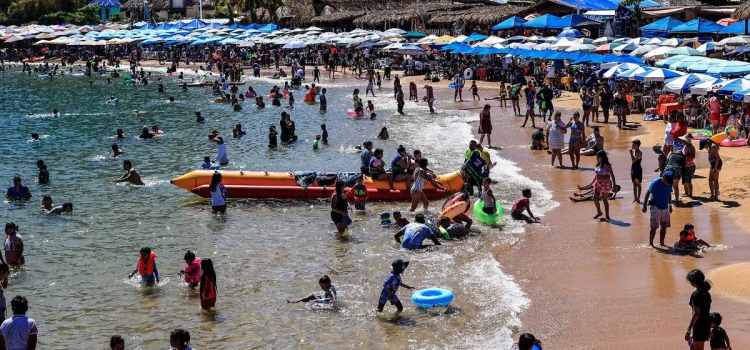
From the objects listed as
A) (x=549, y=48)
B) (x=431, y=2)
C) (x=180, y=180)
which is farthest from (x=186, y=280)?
(x=431, y=2)

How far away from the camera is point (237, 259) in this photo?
583 inches

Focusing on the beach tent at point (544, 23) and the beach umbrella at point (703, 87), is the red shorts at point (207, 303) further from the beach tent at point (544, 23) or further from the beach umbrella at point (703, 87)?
the beach tent at point (544, 23)

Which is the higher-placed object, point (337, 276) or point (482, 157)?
point (482, 157)

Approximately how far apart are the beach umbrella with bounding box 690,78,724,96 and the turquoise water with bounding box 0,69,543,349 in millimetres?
6559

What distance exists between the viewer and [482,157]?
18156 mm

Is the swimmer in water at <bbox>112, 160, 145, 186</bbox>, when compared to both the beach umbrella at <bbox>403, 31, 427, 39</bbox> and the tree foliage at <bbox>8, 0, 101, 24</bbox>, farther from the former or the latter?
the tree foliage at <bbox>8, 0, 101, 24</bbox>

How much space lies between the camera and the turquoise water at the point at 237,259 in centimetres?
1137

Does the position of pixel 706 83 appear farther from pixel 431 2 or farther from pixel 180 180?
pixel 431 2

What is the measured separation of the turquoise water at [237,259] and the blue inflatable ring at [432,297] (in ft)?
0.44

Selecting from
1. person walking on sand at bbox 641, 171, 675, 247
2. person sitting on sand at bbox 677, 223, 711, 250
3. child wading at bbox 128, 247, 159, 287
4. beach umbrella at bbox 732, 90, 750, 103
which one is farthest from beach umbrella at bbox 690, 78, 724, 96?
child wading at bbox 128, 247, 159, 287

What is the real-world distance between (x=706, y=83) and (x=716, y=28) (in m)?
15.2

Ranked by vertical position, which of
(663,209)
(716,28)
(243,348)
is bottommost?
(243,348)

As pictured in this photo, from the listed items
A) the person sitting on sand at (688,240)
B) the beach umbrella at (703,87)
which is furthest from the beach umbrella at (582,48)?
the person sitting on sand at (688,240)

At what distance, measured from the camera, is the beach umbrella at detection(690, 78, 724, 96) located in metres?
23.6
